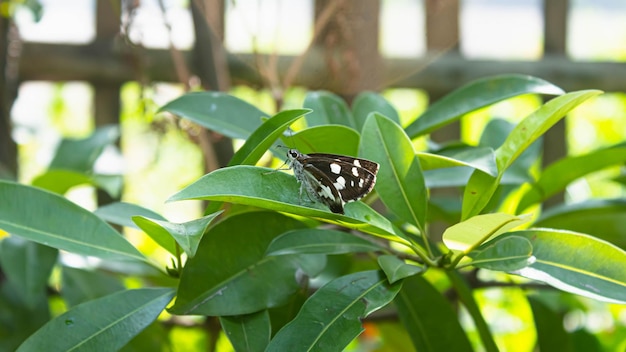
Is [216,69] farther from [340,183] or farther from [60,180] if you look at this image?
[340,183]

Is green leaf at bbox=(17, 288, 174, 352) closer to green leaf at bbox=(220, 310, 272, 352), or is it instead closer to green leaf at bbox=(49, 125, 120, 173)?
green leaf at bbox=(220, 310, 272, 352)

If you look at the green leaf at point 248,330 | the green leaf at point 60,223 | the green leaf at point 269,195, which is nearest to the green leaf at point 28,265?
the green leaf at point 60,223

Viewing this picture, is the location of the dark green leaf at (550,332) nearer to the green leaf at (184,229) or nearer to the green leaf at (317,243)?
the green leaf at (317,243)

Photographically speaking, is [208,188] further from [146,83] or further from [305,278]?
[146,83]

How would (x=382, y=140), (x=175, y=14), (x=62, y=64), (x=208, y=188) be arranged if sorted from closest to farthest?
(x=208, y=188)
(x=382, y=140)
(x=175, y=14)
(x=62, y=64)

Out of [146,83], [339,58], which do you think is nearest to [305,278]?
[146,83]

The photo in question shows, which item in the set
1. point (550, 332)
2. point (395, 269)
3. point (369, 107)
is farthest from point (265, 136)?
point (550, 332)
